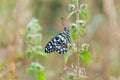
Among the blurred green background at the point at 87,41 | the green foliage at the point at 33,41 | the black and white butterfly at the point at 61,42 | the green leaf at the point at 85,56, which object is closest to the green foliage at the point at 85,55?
the green leaf at the point at 85,56

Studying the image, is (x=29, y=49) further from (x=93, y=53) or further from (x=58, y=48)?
(x=93, y=53)

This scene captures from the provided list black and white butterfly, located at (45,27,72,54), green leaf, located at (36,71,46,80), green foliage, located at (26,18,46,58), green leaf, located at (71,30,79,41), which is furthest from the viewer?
green foliage, located at (26,18,46,58)

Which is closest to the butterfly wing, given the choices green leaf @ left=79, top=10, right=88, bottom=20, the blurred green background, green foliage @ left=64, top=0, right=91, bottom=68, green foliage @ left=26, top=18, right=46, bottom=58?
green foliage @ left=64, top=0, right=91, bottom=68

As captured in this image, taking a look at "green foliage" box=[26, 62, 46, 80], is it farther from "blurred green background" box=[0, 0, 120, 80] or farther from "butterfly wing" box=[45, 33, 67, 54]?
"blurred green background" box=[0, 0, 120, 80]

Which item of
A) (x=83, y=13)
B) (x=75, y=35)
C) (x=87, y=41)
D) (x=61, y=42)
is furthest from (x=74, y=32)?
(x=87, y=41)

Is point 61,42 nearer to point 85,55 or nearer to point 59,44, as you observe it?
point 59,44

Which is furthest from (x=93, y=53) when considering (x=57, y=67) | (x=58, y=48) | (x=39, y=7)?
(x=39, y=7)

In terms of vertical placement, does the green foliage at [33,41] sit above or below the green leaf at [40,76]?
above

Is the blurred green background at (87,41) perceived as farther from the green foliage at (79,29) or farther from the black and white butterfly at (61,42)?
the green foliage at (79,29)

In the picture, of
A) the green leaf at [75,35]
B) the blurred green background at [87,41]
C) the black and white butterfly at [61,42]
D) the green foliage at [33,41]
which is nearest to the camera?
the green leaf at [75,35]
